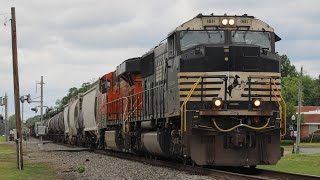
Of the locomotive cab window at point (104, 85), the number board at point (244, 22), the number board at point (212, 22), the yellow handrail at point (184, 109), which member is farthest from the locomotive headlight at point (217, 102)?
the locomotive cab window at point (104, 85)

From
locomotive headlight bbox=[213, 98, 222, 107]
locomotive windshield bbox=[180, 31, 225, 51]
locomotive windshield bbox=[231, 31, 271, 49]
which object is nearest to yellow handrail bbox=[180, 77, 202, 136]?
locomotive headlight bbox=[213, 98, 222, 107]

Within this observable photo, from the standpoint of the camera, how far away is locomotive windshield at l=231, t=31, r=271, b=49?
1761 cm

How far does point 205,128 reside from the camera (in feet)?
54.3

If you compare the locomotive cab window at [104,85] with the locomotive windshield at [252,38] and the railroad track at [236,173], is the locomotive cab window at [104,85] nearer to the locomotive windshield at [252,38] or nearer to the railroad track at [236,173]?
the railroad track at [236,173]

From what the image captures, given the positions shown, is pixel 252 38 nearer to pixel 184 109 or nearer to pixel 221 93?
pixel 221 93

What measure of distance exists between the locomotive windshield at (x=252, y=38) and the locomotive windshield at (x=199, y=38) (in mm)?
439

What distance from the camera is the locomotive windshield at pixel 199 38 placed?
17.6 metres

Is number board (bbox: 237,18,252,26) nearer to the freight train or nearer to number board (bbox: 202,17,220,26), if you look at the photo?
the freight train

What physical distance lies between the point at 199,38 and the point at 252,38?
66.0 inches

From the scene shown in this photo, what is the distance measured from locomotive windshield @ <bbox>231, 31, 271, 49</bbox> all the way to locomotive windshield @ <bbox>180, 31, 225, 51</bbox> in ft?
1.44

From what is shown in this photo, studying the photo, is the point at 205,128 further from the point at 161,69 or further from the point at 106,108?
A: the point at 106,108

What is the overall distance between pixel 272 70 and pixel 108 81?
15976mm

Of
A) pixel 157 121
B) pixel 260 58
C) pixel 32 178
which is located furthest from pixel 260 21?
pixel 32 178

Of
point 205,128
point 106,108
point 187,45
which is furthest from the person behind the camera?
point 106,108
